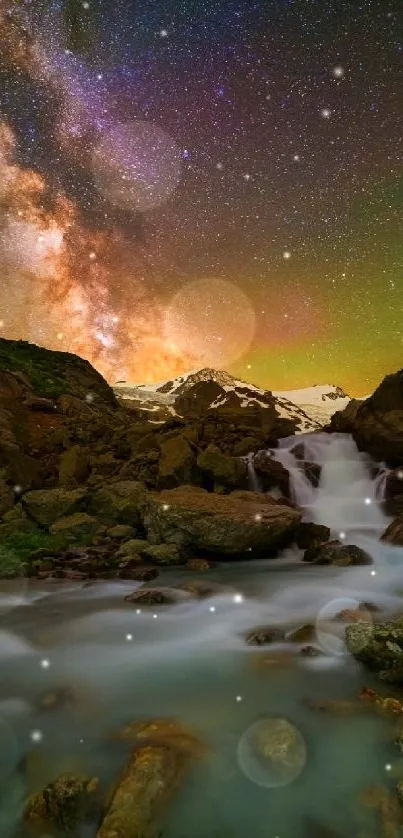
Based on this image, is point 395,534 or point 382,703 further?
point 395,534

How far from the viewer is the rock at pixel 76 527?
15031 millimetres

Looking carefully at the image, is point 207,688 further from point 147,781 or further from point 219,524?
point 219,524

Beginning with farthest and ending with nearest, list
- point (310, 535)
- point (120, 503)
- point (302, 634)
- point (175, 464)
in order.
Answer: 1. point (175, 464)
2. point (120, 503)
3. point (310, 535)
4. point (302, 634)

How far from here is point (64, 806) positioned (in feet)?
13.0

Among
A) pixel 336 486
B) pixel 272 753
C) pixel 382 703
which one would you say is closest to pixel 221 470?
pixel 336 486

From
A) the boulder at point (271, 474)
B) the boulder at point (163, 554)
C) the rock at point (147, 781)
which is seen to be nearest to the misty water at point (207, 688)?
the rock at point (147, 781)

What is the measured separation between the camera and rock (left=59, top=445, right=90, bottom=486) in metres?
18.6

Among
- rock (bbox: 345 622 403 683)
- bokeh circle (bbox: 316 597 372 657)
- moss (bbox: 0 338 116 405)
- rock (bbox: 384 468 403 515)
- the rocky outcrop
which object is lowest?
bokeh circle (bbox: 316 597 372 657)

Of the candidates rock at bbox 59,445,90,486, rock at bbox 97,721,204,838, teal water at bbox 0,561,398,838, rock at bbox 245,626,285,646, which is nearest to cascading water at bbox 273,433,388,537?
rock at bbox 59,445,90,486

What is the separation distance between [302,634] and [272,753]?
3.28 m

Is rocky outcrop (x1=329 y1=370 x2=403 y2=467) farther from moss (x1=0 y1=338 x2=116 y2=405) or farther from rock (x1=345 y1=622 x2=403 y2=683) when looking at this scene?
moss (x1=0 y1=338 x2=116 y2=405)

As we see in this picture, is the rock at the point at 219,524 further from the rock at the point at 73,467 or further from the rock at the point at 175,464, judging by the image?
the rock at the point at 73,467

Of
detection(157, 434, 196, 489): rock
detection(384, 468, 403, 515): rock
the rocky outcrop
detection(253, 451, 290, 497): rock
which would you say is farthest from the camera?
the rocky outcrop

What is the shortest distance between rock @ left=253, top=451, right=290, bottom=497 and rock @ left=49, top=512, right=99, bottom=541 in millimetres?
7944
